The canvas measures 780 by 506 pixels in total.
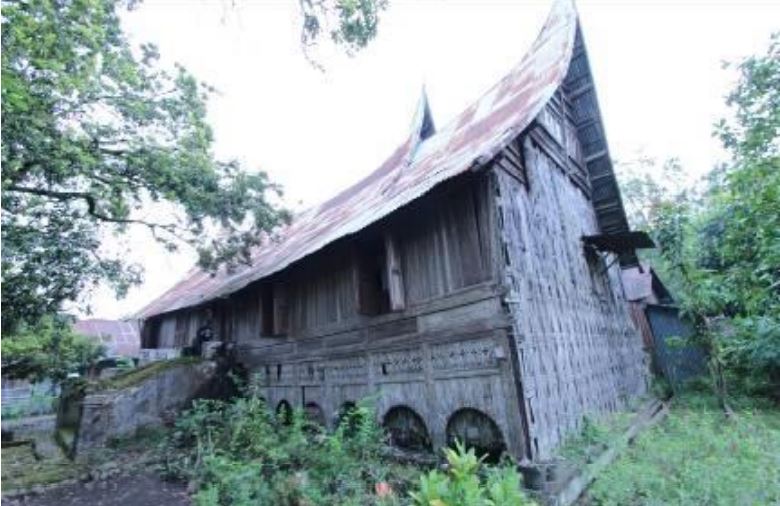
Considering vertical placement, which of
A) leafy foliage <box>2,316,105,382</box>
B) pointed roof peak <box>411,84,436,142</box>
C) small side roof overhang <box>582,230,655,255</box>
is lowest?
leafy foliage <box>2,316,105,382</box>

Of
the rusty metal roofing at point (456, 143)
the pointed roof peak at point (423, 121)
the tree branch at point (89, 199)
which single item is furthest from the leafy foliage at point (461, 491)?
the pointed roof peak at point (423, 121)

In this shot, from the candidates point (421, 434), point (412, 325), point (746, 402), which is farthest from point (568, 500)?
point (746, 402)

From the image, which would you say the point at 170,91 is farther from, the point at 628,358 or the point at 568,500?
the point at 628,358

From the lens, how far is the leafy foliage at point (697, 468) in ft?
17.2

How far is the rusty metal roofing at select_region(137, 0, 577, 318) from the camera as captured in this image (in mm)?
7137

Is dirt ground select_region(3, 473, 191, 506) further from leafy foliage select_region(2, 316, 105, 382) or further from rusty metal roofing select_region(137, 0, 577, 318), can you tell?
leafy foliage select_region(2, 316, 105, 382)

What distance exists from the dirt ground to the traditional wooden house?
10.0ft

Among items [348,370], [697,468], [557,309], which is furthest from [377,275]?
[697,468]

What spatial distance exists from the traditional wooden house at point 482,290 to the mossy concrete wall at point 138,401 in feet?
4.69

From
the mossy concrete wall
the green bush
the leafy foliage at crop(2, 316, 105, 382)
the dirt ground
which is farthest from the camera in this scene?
the leafy foliage at crop(2, 316, 105, 382)

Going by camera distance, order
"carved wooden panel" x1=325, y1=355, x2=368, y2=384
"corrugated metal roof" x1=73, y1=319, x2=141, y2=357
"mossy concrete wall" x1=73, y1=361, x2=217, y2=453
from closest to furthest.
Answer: "carved wooden panel" x1=325, y1=355, x2=368, y2=384 → "mossy concrete wall" x1=73, y1=361, x2=217, y2=453 → "corrugated metal roof" x1=73, y1=319, x2=141, y2=357

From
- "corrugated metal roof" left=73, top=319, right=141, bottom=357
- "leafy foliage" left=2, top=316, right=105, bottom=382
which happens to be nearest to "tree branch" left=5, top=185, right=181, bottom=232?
"leafy foliage" left=2, top=316, right=105, bottom=382

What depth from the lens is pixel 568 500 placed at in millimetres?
5801

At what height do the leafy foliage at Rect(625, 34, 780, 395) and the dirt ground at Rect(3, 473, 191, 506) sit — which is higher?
the leafy foliage at Rect(625, 34, 780, 395)
